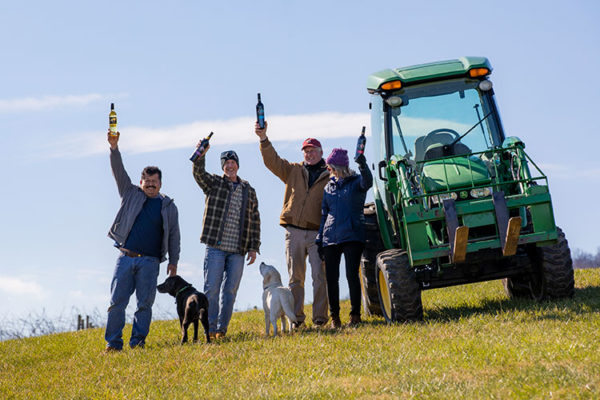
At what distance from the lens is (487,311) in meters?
9.10

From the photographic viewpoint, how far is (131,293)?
9.38 metres

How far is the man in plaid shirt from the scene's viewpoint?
31.2ft

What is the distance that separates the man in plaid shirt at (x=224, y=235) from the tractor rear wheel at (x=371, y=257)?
146cm

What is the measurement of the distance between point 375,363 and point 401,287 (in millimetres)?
2072

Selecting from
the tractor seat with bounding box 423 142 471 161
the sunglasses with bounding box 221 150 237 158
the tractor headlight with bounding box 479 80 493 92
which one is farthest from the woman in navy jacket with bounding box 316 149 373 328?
the tractor headlight with bounding box 479 80 493 92

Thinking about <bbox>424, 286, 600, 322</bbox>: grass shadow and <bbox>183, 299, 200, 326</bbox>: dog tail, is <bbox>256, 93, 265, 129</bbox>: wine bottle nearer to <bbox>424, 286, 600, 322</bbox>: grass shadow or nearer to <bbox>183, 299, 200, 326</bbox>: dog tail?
<bbox>183, 299, 200, 326</bbox>: dog tail

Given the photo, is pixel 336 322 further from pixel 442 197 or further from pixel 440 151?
pixel 440 151

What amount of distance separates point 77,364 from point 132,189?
2240 millimetres

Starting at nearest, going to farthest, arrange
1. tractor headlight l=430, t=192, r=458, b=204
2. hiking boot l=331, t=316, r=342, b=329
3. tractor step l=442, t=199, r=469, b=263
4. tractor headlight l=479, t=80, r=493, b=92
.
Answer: tractor step l=442, t=199, r=469, b=263, tractor headlight l=430, t=192, r=458, b=204, hiking boot l=331, t=316, r=342, b=329, tractor headlight l=479, t=80, r=493, b=92

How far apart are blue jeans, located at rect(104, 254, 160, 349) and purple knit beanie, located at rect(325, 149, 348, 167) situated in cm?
258

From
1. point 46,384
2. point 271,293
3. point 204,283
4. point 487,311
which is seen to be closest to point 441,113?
point 487,311

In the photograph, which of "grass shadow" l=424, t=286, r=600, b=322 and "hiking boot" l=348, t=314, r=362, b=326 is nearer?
"grass shadow" l=424, t=286, r=600, b=322

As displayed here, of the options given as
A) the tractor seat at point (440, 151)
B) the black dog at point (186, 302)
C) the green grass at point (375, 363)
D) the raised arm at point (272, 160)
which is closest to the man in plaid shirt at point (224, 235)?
the black dog at point (186, 302)

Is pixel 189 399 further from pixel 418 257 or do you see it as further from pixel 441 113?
pixel 441 113
